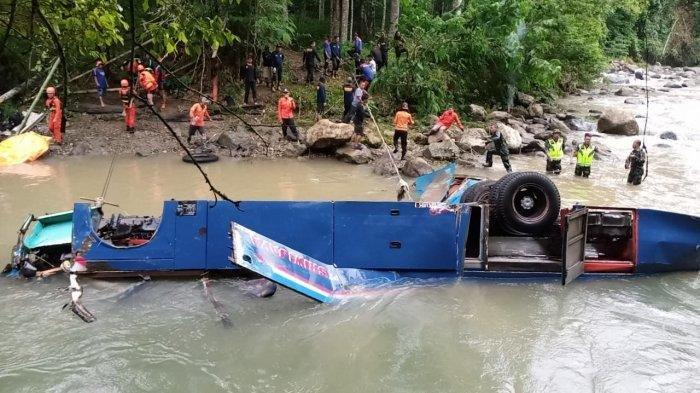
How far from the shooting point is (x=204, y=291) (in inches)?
304

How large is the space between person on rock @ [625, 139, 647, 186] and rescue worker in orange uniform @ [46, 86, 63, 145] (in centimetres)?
1493

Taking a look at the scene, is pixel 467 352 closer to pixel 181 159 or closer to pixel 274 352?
pixel 274 352

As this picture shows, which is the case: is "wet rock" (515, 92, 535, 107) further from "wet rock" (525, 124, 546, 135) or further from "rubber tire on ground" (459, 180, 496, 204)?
"rubber tire on ground" (459, 180, 496, 204)

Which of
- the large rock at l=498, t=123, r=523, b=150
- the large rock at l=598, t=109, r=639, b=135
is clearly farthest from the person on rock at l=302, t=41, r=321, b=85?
the large rock at l=598, t=109, r=639, b=135

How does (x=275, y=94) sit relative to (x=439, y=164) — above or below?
above

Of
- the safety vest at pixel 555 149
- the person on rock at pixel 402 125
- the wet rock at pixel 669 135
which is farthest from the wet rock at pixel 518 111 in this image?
the person on rock at pixel 402 125

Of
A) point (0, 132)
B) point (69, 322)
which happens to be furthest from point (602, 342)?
point (0, 132)

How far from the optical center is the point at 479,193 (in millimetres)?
8406

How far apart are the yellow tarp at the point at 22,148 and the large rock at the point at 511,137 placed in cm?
1296

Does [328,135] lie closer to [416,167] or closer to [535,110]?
[416,167]

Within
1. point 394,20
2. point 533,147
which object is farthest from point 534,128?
point 394,20

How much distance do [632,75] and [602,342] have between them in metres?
38.3

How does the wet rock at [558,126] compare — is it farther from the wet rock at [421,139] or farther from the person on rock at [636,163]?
the person on rock at [636,163]

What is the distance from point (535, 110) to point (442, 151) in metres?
8.85
